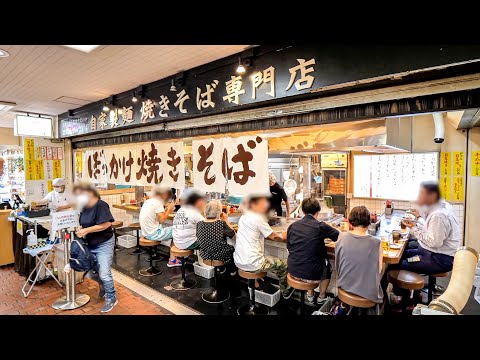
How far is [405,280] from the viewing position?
137 inches

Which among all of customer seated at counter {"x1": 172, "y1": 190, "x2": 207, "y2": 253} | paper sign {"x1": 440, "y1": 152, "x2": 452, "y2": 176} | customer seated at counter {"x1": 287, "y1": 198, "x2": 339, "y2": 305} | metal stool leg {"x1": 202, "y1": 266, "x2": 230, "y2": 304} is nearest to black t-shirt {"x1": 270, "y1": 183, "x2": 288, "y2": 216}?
customer seated at counter {"x1": 172, "y1": 190, "x2": 207, "y2": 253}

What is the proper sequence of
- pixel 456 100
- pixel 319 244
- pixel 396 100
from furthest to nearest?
pixel 319 244 → pixel 396 100 → pixel 456 100

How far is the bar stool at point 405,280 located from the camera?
135 inches

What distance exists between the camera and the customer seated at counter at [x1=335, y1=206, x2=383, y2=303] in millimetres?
2865

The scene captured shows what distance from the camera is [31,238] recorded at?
462 centimetres

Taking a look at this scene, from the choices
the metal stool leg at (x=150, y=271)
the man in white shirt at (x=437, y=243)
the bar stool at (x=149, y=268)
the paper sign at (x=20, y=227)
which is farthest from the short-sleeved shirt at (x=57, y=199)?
the man in white shirt at (x=437, y=243)

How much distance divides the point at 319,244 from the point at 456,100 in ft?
6.66

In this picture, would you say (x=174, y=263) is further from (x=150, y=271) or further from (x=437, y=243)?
(x=437, y=243)

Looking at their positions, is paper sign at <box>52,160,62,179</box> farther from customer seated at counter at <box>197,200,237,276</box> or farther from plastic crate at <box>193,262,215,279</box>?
customer seated at counter at <box>197,200,237,276</box>

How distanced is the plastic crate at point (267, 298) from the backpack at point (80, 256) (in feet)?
8.18

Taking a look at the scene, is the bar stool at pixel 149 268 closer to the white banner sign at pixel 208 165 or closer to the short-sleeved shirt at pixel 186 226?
the short-sleeved shirt at pixel 186 226

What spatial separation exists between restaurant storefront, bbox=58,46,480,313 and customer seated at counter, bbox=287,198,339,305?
2.29 ft
